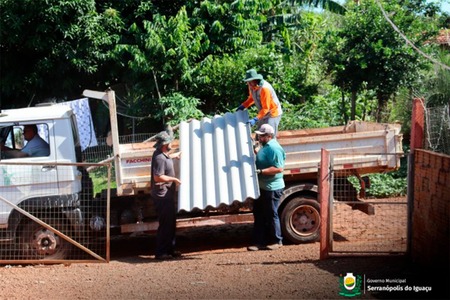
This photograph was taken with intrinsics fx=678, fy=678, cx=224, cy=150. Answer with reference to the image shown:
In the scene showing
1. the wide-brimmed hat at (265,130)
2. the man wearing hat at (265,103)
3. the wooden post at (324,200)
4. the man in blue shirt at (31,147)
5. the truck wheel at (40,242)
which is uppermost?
the man wearing hat at (265,103)

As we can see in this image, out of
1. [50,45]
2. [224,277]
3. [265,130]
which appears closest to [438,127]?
[265,130]

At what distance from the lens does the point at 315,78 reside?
19.5 meters

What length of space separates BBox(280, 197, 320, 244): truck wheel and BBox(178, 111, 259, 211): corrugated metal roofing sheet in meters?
1.01

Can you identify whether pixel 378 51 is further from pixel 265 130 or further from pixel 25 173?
pixel 25 173

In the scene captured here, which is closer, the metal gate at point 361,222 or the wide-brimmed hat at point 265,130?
the metal gate at point 361,222

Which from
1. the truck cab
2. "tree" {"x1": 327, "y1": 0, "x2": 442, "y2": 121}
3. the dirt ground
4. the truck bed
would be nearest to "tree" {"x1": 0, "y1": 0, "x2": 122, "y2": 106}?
"tree" {"x1": 327, "y1": 0, "x2": 442, "y2": 121}

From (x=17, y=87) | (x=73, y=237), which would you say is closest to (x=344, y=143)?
(x=73, y=237)

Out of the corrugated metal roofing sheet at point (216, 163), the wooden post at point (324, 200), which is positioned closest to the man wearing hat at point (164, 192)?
the corrugated metal roofing sheet at point (216, 163)

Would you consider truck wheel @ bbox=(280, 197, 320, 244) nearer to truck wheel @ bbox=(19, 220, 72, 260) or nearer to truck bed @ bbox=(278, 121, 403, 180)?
truck bed @ bbox=(278, 121, 403, 180)

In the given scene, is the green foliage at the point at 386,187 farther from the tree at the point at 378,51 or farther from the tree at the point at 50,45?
the tree at the point at 50,45

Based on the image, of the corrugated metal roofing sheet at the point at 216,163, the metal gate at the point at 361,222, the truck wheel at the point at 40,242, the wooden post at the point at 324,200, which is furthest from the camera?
the truck wheel at the point at 40,242

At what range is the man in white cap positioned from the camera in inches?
379

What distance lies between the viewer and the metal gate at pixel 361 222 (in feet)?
29.3

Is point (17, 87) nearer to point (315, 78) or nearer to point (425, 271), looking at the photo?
point (315, 78)
